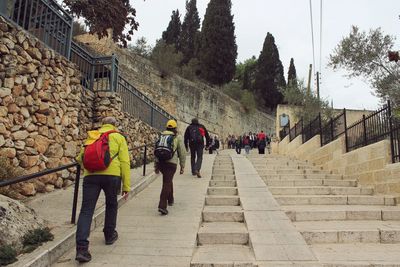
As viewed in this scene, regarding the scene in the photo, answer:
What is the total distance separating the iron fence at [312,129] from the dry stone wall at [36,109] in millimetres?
8209

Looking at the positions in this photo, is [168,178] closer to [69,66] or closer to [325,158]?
[69,66]

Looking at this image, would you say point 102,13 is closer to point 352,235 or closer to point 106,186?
point 106,186

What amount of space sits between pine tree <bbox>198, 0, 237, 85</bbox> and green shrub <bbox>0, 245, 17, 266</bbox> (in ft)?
115

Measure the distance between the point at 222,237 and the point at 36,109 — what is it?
406 centimetres

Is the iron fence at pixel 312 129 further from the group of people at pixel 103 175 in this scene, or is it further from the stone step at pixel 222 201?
the group of people at pixel 103 175

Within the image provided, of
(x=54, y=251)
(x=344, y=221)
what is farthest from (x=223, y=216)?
(x=54, y=251)

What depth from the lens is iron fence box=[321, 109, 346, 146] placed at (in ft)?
34.3

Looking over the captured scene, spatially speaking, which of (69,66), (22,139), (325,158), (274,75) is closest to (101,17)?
(69,66)

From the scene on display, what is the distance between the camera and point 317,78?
3164 cm

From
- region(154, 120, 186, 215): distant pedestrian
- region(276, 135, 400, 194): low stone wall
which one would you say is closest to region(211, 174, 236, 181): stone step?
region(276, 135, 400, 194): low stone wall

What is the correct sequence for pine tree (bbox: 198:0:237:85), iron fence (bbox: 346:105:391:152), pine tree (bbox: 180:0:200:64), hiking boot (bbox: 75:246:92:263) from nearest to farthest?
hiking boot (bbox: 75:246:92:263) → iron fence (bbox: 346:105:391:152) → pine tree (bbox: 198:0:237:85) → pine tree (bbox: 180:0:200:64)

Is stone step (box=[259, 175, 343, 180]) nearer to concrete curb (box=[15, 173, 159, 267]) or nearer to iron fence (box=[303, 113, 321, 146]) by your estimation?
iron fence (box=[303, 113, 321, 146])

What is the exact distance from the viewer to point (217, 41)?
37156 millimetres

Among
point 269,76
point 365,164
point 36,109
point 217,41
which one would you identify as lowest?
point 365,164
